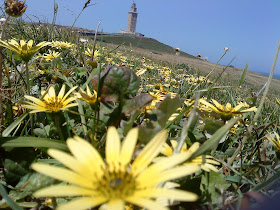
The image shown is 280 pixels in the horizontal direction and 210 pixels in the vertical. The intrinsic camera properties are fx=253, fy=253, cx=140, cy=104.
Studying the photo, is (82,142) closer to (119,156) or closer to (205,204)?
(119,156)

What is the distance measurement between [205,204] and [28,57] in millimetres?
1143

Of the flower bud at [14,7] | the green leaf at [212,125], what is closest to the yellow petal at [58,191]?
the green leaf at [212,125]

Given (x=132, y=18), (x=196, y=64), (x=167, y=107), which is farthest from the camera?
(x=132, y=18)

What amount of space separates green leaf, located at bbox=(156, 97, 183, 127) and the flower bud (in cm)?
91

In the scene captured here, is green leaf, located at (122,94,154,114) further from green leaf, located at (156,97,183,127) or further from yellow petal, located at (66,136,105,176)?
yellow petal, located at (66,136,105,176)

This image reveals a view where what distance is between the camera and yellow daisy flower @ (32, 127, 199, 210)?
20.4 inches

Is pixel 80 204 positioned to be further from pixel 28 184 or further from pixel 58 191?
pixel 28 184

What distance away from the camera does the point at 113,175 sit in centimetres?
66

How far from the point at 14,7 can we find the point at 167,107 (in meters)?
0.94

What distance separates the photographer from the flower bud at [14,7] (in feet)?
4.18

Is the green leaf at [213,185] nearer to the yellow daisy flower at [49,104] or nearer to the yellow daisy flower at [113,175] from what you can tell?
the yellow daisy flower at [113,175]

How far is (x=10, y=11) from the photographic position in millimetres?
1280

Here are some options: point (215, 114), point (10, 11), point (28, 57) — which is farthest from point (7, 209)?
point (215, 114)

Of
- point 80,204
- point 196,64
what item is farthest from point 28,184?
point 196,64
